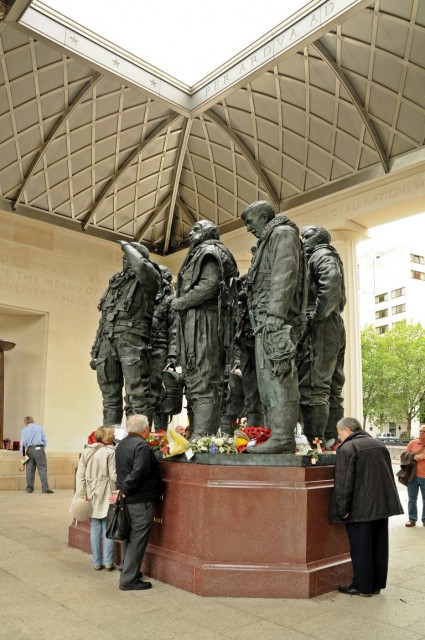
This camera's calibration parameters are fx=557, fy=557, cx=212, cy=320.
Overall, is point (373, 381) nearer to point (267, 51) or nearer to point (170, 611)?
point (267, 51)

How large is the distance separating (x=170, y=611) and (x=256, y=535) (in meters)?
0.94

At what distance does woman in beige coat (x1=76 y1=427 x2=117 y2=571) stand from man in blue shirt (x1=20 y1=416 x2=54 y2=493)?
7876 mm

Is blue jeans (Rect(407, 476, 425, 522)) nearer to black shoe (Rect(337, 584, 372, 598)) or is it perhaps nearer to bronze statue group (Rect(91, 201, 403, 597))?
bronze statue group (Rect(91, 201, 403, 597))

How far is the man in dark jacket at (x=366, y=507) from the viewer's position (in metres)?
4.71

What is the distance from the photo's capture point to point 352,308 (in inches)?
636

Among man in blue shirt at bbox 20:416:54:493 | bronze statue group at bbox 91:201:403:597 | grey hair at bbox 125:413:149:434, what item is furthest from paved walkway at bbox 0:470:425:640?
man in blue shirt at bbox 20:416:54:493

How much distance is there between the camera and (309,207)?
16.9m

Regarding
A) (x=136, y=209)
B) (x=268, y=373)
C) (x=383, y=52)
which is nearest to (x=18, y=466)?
(x=136, y=209)

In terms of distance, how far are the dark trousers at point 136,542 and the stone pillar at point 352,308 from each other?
1143 cm

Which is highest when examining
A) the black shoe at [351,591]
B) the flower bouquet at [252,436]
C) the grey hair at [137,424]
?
the grey hair at [137,424]

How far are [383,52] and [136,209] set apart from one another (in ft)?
33.6

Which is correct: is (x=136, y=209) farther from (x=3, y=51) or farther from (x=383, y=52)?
(x=383, y=52)

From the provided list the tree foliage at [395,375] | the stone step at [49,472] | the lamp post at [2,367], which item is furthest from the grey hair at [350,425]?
the tree foliage at [395,375]

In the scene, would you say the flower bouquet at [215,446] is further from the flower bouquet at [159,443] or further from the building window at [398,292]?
the building window at [398,292]
